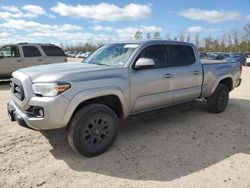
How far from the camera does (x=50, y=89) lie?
3.48 meters

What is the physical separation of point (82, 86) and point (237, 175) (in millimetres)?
2524

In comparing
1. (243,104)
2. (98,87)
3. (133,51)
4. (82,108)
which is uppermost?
(133,51)

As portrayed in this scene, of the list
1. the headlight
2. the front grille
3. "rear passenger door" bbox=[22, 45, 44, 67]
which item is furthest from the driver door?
the headlight

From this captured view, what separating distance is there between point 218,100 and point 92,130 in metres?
3.81

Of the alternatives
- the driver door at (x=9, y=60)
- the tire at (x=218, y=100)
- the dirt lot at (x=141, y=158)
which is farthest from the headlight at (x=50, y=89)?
the driver door at (x=9, y=60)

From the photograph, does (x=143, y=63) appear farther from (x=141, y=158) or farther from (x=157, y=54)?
(x=141, y=158)

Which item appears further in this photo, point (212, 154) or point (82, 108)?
point (212, 154)

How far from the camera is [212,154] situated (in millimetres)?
4090

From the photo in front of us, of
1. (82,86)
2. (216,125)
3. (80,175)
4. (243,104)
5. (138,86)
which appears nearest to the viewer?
(80,175)

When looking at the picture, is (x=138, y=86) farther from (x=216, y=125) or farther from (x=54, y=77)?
(x=216, y=125)

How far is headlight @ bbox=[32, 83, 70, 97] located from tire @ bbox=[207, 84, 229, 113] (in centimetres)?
410

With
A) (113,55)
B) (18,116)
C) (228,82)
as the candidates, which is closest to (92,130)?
(18,116)

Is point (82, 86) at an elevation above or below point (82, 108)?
above

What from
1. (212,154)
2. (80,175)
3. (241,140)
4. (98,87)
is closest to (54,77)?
(98,87)
